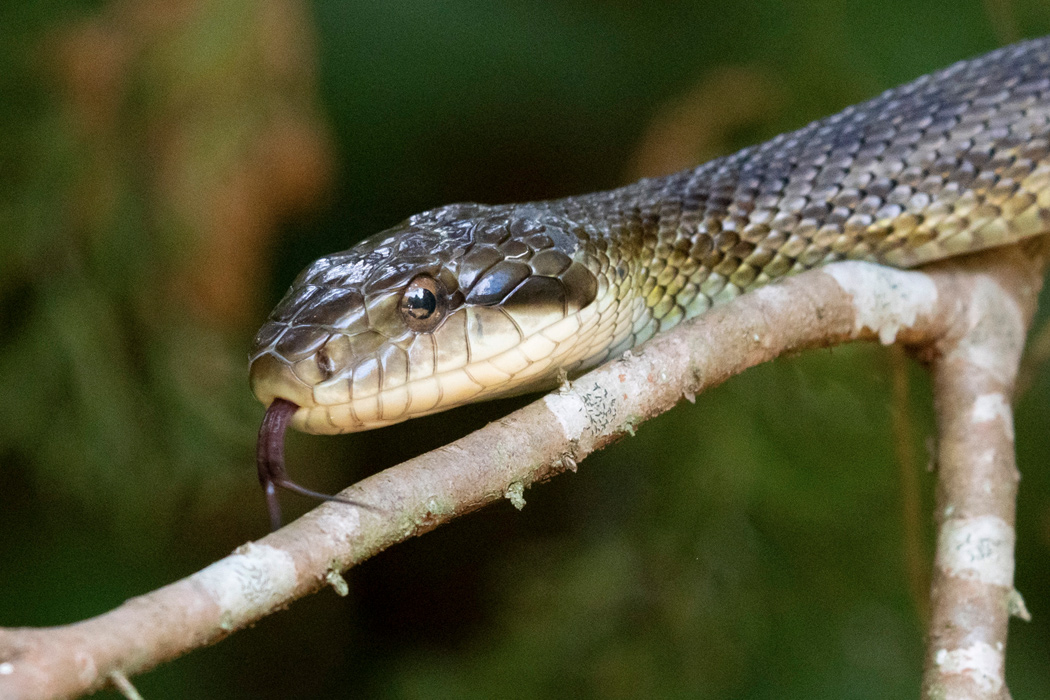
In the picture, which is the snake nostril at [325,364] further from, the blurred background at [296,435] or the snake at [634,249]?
the blurred background at [296,435]

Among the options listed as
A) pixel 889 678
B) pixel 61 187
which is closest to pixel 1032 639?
pixel 889 678

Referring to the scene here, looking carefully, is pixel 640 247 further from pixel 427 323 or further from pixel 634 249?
pixel 427 323

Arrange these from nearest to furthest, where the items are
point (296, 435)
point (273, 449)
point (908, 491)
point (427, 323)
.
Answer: point (273, 449)
point (427, 323)
point (908, 491)
point (296, 435)

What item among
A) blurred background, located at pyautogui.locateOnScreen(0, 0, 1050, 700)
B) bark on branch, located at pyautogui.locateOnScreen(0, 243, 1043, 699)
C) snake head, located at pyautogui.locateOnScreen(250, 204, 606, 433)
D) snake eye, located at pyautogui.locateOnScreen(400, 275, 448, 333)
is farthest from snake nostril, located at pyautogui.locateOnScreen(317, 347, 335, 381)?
blurred background, located at pyautogui.locateOnScreen(0, 0, 1050, 700)

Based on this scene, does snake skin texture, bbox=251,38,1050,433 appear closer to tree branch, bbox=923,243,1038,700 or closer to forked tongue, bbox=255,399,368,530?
forked tongue, bbox=255,399,368,530

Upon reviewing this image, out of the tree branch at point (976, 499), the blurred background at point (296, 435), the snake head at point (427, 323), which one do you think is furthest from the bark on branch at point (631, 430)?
the blurred background at point (296, 435)

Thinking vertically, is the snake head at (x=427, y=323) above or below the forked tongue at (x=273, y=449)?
above

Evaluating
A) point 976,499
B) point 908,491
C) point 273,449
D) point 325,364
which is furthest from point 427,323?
point 908,491
